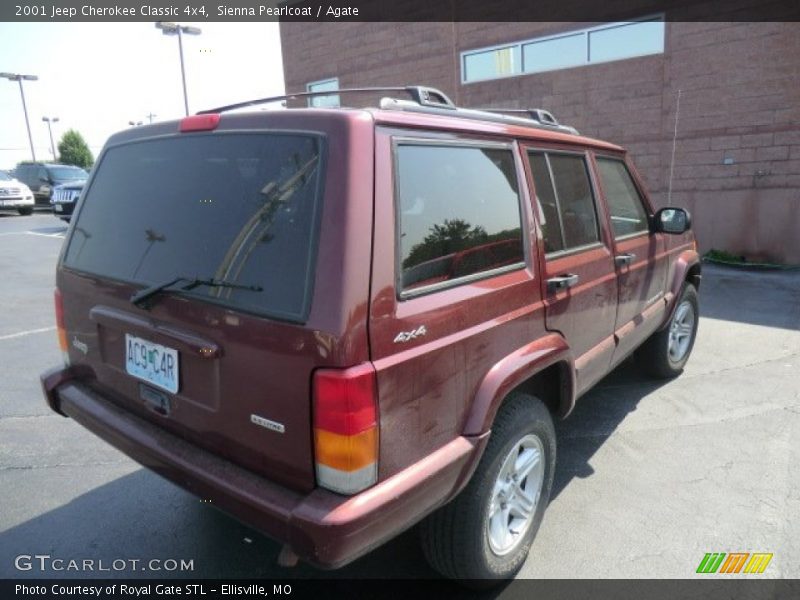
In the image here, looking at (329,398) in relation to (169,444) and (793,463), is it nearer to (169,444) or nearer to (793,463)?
(169,444)

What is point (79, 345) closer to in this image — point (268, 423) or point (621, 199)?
point (268, 423)

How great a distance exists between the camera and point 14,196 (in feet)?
62.5

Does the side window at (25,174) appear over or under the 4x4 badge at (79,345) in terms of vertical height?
over

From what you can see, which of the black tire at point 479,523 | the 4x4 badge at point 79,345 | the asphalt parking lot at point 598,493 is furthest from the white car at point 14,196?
the black tire at point 479,523

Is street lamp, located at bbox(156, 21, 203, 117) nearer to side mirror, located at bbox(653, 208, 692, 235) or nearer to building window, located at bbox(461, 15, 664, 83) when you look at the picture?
building window, located at bbox(461, 15, 664, 83)

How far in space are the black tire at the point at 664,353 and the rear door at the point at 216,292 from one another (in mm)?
3541

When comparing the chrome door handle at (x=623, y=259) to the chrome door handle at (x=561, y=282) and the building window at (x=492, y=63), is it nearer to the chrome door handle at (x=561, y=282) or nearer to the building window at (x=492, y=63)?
the chrome door handle at (x=561, y=282)

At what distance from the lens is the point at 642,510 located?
9.42 feet

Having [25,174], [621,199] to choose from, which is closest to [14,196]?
[25,174]

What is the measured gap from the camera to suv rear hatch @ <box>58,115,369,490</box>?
1.75 metres

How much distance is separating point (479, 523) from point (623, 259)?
→ 1.84m

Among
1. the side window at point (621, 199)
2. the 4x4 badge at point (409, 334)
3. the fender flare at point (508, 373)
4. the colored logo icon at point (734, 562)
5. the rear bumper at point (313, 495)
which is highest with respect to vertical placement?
the side window at point (621, 199)

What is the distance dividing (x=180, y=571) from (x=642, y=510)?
228 cm

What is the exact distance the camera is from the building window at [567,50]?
9.84 m
